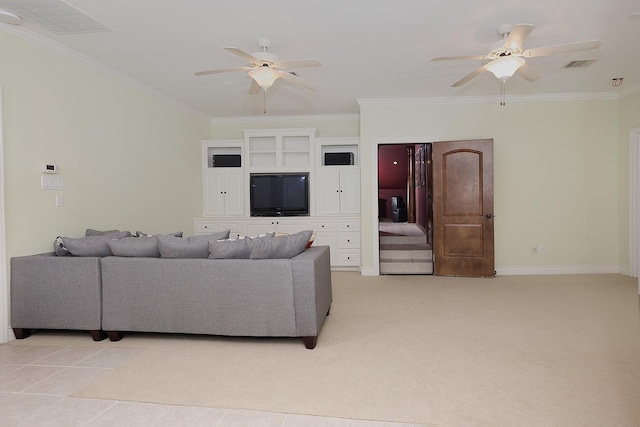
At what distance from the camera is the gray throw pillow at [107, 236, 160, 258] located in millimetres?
3301

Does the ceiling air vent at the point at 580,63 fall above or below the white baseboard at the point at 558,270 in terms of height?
above

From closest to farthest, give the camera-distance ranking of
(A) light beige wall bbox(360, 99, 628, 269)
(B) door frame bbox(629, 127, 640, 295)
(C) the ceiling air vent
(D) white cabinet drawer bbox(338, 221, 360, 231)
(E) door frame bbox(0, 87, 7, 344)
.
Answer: (E) door frame bbox(0, 87, 7, 344) < (C) the ceiling air vent < (B) door frame bbox(629, 127, 640, 295) < (A) light beige wall bbox(360, 99, 628, 269) < (D) white cabinet drawer bbox(338, 221, 360, 231)

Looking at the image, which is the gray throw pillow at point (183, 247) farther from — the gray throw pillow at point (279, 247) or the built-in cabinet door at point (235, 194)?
the built-in cabinet door at point (235, 194)

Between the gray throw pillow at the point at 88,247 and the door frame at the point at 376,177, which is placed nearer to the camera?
the gray throw pillow at the point at 88,247

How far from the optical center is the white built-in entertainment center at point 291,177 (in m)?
6.51

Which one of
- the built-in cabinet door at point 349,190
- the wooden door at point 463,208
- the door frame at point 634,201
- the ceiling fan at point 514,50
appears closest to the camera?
the ceiling fan at point 514,50

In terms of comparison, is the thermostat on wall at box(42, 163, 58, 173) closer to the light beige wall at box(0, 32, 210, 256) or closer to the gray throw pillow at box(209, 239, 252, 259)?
the light beige wall at box(0, 32, 210, 256)

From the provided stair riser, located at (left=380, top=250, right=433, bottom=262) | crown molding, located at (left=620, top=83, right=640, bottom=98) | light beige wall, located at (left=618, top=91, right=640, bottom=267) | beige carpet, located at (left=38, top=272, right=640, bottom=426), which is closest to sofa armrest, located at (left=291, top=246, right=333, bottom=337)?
beige carpet, located at (left=38, top=272, right=640, bottom=426)

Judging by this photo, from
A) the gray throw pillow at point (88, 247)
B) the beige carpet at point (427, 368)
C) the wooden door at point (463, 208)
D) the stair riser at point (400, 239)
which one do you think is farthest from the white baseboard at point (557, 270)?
the gray throw pillow at point (88, 247)

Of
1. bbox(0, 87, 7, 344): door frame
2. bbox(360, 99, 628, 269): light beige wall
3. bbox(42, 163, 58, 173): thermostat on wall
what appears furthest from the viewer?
bbox(360, 99, 628, 269): light beige wall

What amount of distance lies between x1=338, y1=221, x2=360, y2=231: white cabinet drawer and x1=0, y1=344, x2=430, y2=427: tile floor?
13.7 ft

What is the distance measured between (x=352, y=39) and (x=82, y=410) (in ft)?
11.3

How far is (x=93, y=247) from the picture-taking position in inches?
132

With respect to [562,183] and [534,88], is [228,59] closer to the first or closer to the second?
[534,88]
